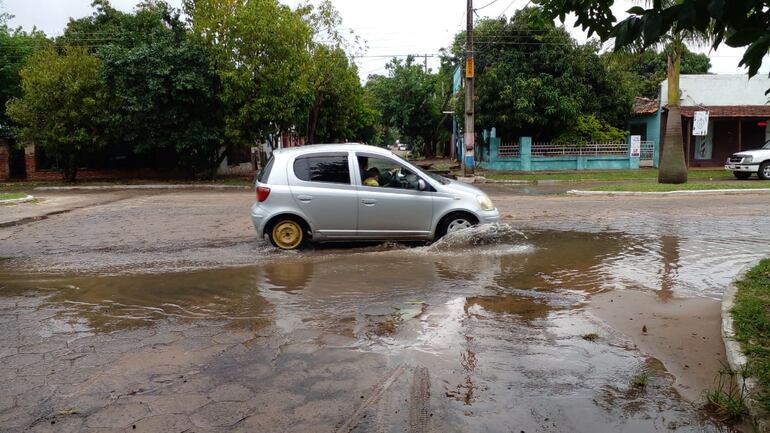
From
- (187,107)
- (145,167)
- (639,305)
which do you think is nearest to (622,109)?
(187,107)

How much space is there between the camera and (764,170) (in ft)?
73.9

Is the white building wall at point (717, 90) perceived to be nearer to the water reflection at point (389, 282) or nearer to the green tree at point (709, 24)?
the water reflection at point (389, 282)

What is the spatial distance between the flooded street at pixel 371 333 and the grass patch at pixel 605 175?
14.8 m

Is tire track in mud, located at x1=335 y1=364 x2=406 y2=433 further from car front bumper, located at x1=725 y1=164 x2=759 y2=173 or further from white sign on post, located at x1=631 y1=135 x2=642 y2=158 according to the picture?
white sign on post, located at x1=631 y1=135 x2=642 y2=158

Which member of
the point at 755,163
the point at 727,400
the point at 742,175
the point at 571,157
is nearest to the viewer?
the point at 727,400

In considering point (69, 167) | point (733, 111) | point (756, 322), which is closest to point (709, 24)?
point (756, 322)

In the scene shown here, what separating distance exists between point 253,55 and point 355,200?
649 inches

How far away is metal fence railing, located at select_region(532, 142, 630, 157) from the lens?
2845cm

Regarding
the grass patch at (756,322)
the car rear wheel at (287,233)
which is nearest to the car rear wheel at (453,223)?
Answer: the car rear wheel at (287,233)

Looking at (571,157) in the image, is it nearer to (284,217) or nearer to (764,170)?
(764,170)

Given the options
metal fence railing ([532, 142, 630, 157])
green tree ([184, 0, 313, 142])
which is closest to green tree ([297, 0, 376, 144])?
green tree ([184, 0, 313, 142])

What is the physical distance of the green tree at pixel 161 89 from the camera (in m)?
23.0

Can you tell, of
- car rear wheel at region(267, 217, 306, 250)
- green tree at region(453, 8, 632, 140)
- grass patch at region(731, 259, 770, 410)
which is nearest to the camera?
grass patch at region(731, 259, 770, 410)

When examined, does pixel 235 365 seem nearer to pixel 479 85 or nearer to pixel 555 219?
pixel 555 219
